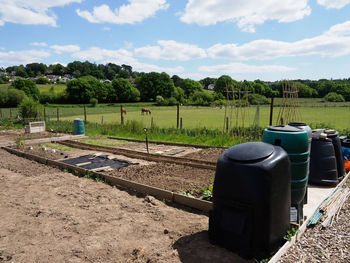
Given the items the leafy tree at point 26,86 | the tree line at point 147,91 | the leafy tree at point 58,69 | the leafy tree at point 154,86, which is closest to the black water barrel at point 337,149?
the tree line at point 147,91

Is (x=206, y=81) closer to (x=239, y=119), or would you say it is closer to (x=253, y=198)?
(x=239, y=119)

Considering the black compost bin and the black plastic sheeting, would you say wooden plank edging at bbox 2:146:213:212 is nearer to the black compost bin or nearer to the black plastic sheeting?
the black plastic sheeting

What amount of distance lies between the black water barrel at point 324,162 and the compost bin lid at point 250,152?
2.50 metres

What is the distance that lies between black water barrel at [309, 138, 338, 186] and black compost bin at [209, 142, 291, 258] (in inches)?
92.5

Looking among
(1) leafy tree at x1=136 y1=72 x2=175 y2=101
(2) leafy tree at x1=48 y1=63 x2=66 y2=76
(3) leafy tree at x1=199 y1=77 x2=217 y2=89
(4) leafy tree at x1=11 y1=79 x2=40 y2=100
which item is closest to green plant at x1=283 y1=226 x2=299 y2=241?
(4) leafy tree at x1=11 y1=79 x2=40 y2=100

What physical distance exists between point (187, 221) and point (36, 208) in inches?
100

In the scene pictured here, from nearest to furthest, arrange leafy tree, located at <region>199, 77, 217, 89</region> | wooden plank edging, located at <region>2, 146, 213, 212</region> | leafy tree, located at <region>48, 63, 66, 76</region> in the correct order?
wooden plank edging, located at <region>2, 146, 213, 212</region> < leafy tree, located at <region>199, 77, 217, 89</region> < leafy tree, located at <region>48, 63, 66, 76</region>

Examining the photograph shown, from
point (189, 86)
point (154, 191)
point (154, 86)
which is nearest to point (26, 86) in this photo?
point (154, 86)

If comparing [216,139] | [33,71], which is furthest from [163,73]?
[33,71]

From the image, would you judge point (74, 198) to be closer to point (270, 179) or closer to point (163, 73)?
point (270, 179)

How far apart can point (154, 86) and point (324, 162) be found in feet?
227

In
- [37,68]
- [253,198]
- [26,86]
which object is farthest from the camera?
[37,68]

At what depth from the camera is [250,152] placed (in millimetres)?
2504

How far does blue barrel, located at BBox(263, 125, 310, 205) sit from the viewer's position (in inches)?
122
